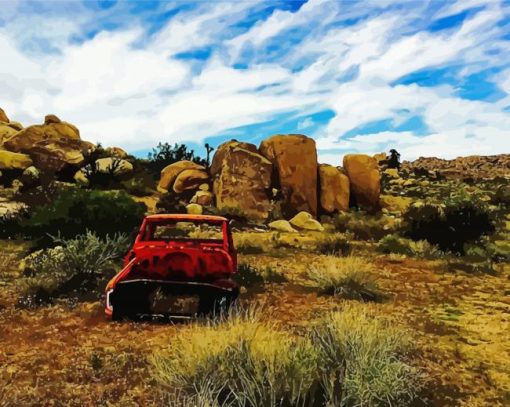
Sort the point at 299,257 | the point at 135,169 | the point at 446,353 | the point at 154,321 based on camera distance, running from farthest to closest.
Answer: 1. the point at 135,169
2. the point at 299,257
3. the point at 154,321
4. the point at 446,353

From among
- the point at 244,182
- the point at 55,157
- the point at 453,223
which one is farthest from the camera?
the point at 55,157

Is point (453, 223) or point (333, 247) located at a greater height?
point (453, 223)

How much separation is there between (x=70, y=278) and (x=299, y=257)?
6.86 m

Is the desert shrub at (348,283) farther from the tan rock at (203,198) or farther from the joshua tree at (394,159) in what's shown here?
the joshua tree at (394,159)

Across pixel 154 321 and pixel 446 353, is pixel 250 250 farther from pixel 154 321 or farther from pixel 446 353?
pixel 446 353

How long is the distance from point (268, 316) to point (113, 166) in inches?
820

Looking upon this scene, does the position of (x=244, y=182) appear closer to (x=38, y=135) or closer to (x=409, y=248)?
(x=409, y=248)

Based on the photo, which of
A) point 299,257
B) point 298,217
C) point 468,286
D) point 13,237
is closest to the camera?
point 468,286

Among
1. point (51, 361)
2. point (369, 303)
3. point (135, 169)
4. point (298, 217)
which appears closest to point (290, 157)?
point (298, 217)

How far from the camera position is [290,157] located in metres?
25.2

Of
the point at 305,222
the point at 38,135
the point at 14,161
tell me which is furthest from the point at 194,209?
the point at 38,135

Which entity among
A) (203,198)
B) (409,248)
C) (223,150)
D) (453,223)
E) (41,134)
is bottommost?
(409,248)

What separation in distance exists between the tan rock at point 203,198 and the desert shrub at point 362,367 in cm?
1943

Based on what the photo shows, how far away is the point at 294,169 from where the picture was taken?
2505 cm
